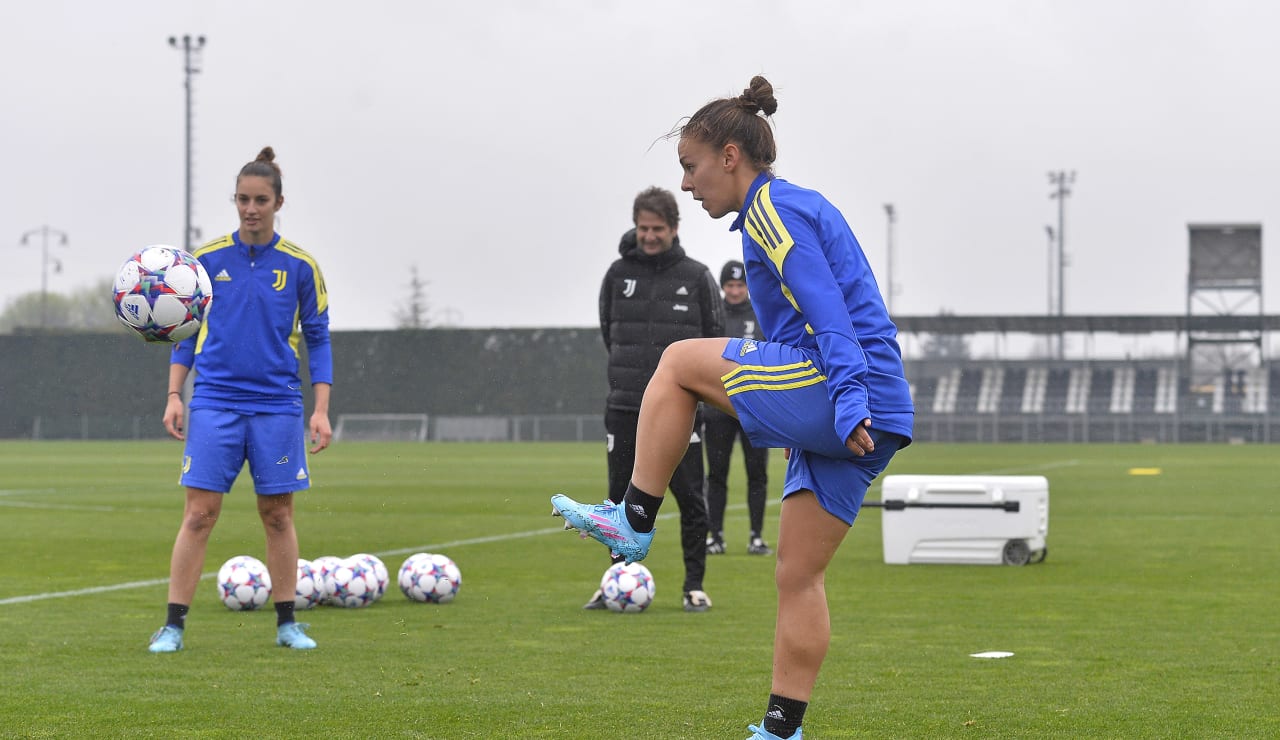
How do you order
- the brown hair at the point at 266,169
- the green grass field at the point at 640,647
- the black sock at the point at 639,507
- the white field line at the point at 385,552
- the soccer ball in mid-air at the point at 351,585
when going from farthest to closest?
the white field line at the point at 385,552, the soccer ball in mid-air at the point at 351,585, the brown hair at the point at 266,169, the green grass field at the point at 640,647, the black sock at the point at 639,507

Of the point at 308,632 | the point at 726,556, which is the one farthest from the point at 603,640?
the point at 726,556

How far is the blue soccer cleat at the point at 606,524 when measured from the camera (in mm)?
4523

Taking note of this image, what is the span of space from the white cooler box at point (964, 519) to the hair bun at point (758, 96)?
7327 mm

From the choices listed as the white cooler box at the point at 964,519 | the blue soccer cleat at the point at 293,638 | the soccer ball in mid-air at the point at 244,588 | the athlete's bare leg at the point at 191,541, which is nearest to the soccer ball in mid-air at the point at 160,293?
the athlete's bare leg at the point at 191,541

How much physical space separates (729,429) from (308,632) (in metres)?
4.62

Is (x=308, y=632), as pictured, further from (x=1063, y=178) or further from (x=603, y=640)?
(x=1063, y=178)

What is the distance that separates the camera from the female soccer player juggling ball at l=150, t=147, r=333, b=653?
6.97 metres

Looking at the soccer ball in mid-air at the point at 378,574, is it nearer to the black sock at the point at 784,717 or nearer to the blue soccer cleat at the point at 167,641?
the blue soccer cleat at the point at 167,641

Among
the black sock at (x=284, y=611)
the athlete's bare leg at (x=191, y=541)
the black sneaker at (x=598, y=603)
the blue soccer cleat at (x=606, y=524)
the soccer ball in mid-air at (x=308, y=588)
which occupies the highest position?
the blue soccer cleat at (x=606, y=524)

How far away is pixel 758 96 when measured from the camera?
463cm

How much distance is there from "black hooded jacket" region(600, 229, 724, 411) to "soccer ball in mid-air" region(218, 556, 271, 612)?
2084 mm

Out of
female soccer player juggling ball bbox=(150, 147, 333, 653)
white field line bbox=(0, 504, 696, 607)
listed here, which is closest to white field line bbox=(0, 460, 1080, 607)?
white field line bbox=(0, 504, 696, 607)

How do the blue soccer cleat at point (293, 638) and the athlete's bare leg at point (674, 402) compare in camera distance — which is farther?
the blue soccer cleat at point (293, 638)

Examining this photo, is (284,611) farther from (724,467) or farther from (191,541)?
(724,467)
